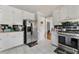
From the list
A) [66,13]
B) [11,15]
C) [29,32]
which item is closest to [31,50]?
[29,32]

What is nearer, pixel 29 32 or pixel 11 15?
pixel 11 15

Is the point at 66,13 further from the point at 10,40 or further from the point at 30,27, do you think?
the point at 10,40

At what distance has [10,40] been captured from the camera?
4082 millimetres

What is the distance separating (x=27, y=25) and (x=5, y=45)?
1.90m

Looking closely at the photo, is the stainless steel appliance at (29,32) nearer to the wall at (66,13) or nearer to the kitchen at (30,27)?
the kitchen at (30,27)

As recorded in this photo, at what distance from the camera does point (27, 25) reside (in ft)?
17.5

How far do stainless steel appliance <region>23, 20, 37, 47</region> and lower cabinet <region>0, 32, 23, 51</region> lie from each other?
16.9 inches

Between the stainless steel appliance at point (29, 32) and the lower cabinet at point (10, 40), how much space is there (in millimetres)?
428

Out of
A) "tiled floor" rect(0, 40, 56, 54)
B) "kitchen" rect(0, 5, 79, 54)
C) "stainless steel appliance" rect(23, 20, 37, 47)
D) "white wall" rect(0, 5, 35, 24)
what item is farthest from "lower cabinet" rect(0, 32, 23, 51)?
"white wall" rect(0, 5, 35, 24)

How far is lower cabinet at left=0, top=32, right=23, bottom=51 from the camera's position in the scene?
12.2 ft

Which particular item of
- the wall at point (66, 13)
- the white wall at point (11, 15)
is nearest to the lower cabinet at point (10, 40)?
the white wall at point (11, 15)

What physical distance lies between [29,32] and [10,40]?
1.55 metres

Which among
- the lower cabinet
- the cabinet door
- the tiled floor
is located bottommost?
the tiled floor

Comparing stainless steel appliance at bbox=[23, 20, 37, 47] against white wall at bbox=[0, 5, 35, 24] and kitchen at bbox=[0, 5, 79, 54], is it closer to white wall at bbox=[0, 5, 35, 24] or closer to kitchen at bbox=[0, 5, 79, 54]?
kitchen at bbox=[0, 5, 79, 54]
